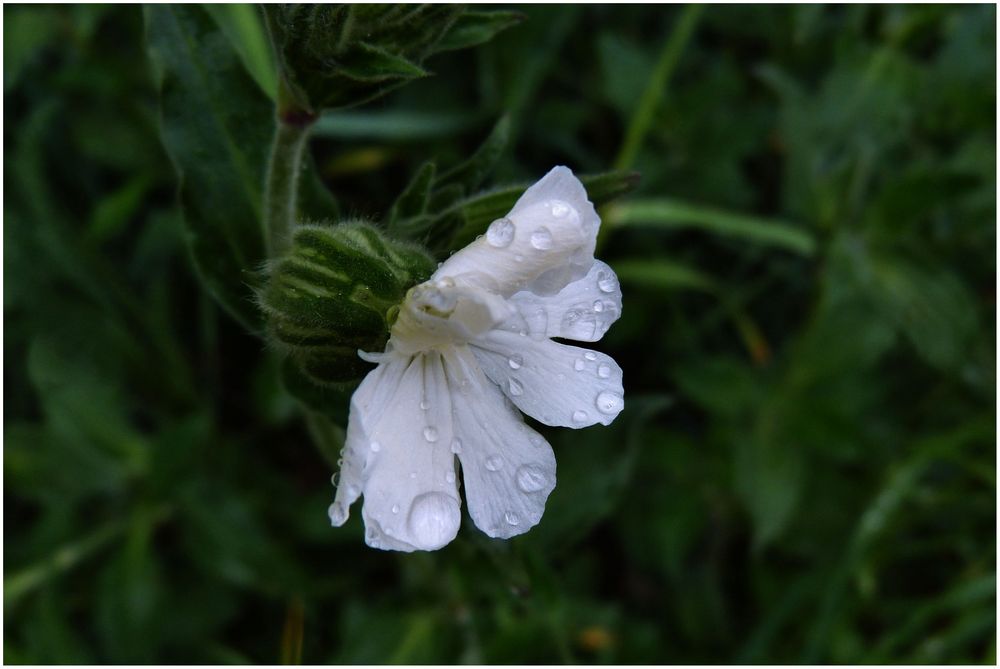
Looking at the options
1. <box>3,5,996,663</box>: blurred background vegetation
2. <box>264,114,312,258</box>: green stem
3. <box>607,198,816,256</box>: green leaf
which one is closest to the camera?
<box>264,114,312,258</box>: green stem

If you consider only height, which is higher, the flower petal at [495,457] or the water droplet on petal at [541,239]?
the water droplet on petal at [541,239]

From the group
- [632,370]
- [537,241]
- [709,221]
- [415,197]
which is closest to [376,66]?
[415,197]

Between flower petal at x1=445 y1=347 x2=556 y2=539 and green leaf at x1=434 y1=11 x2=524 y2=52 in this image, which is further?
green leaf at x1=434 y1=11 x2=524 y2=52

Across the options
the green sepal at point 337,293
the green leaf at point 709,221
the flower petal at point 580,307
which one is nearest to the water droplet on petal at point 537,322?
the flower petal at point 580,307

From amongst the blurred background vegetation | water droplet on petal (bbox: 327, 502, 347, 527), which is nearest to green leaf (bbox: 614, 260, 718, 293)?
the blurred background vegetation

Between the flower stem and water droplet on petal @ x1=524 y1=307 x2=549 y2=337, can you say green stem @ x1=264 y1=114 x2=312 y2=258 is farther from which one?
water droplet on petal @ x1=524 y1=307 x2=549 y2=337

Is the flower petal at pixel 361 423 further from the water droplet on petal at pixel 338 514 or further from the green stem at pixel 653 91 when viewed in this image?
the green stem at pixel 653 91

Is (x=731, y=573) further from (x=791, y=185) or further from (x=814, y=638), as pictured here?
(x=791, y=185)
